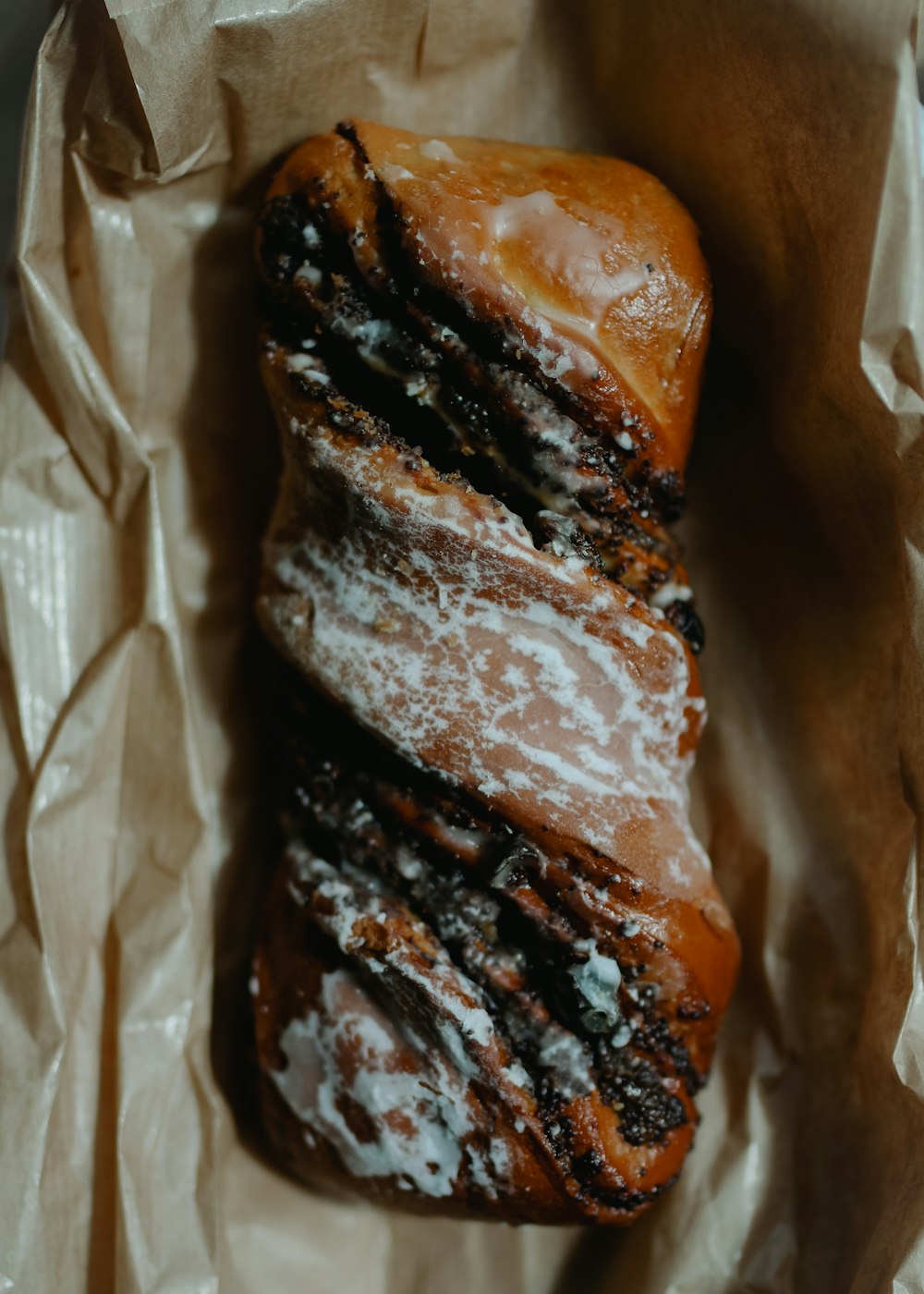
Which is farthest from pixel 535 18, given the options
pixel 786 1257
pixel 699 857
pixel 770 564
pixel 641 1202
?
pixel 786 1257

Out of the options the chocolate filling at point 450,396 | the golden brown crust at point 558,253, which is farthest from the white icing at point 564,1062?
the golden brown crust at point 558,253

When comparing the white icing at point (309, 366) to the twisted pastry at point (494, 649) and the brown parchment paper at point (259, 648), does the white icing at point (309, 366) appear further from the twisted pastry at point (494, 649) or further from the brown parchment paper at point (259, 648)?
the brown parchment paper at point (259, 648)

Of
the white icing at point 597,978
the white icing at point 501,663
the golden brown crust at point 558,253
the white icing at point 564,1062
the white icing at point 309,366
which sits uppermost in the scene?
the golden brown crust at point 558,253

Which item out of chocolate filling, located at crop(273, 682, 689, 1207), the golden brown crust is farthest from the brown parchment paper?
chocolate filling, located at crop(273, 682, 689, 1207)

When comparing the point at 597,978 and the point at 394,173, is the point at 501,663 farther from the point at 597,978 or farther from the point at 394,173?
the point at 394,173

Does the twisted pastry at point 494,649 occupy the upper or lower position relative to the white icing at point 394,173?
lower

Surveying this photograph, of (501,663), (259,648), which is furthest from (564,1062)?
(259,648)

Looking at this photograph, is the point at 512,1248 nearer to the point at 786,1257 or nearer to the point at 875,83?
the point at 786,1257
